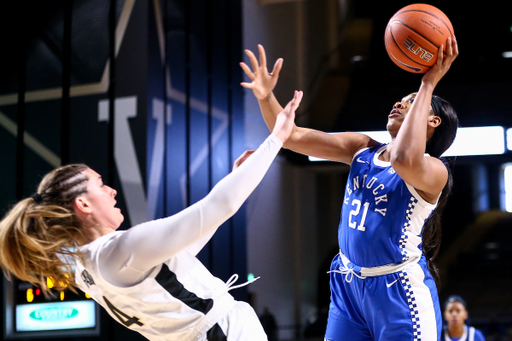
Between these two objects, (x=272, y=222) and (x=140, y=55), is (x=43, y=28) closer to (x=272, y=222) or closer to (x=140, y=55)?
(x=140, y=55)

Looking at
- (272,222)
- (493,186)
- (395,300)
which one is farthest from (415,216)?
(493,186)

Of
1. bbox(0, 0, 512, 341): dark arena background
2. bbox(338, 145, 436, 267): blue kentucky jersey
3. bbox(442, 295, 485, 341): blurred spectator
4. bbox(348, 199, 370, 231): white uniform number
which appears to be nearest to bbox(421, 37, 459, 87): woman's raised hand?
bbox(338, 145, 436, 267): blue kentucky jersey

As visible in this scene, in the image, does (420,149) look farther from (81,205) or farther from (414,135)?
(81,205)

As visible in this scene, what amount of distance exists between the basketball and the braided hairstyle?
155 cm

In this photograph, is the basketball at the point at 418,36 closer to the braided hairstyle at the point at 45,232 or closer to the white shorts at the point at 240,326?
the white shorts at the point at 240,326

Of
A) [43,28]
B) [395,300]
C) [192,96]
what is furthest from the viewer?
[192,96]

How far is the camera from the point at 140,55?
15.9ft

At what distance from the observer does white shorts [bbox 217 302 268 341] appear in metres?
1.67

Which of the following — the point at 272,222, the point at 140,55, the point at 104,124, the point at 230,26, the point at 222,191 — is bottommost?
the point at 272,222

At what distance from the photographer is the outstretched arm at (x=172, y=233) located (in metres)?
1.46

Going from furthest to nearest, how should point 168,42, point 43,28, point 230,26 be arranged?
point 230,26, point 168,42, point 43,28

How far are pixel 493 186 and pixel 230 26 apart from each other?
5618mm

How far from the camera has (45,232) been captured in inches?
61.2

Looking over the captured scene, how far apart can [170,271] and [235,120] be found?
5.83m
